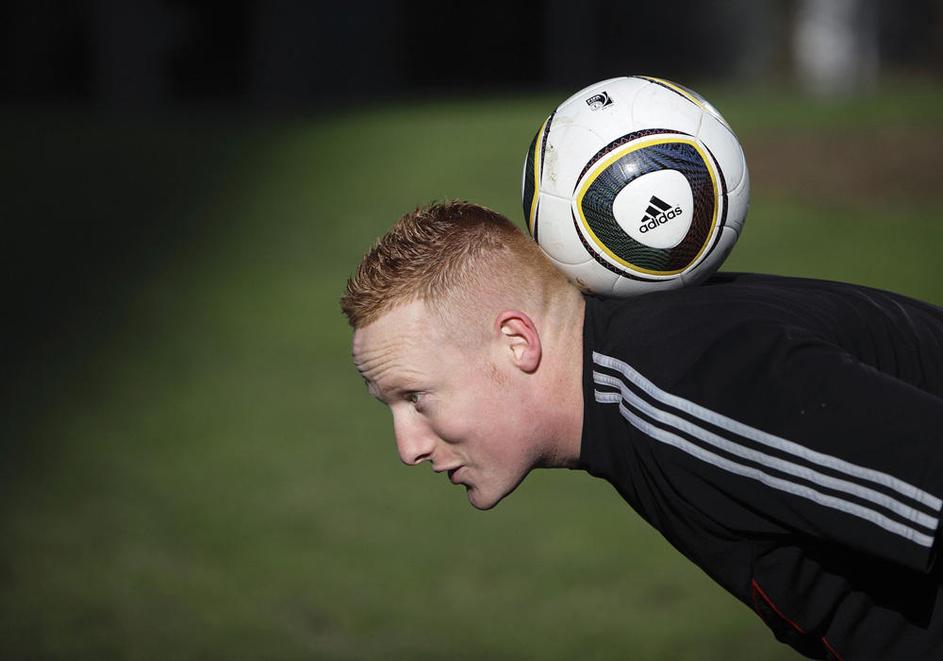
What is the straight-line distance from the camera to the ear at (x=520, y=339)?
9.09 feet

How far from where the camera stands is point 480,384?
2797 millimetres

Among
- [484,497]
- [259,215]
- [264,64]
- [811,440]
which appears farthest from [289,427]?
[264,64]

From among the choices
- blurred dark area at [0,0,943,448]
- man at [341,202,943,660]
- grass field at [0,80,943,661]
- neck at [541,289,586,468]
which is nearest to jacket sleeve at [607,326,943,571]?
man at [341,202,943,660]

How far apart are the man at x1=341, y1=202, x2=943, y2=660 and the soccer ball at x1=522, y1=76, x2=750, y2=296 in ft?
0.34

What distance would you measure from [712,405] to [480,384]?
643mm

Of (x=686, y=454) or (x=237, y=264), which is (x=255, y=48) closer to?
(x=237, y=264)

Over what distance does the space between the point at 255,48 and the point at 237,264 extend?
494 inches

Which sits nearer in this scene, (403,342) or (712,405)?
(712,405)

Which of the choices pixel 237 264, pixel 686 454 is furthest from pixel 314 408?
pixel 686 454

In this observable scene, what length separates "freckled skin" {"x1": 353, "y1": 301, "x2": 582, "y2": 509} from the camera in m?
2.79

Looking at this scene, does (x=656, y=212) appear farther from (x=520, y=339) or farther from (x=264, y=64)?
(x=264, y=64)

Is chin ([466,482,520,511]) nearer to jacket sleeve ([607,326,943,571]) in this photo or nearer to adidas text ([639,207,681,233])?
jacket sleeve ([607,326,943,571])

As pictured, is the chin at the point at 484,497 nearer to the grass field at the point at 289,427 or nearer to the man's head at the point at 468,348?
the man's head at the point at 468,348

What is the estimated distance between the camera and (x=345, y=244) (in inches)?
530
